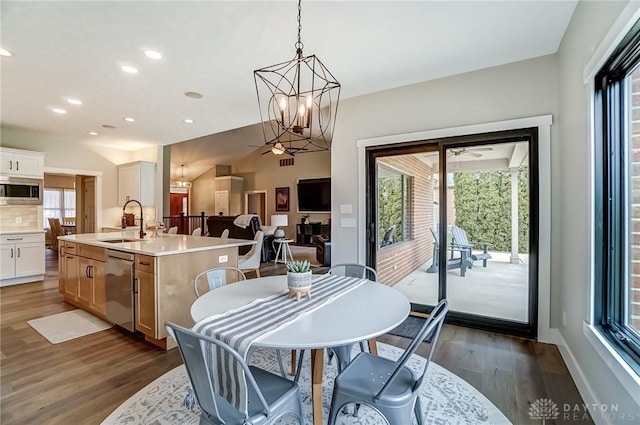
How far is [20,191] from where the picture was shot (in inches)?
213

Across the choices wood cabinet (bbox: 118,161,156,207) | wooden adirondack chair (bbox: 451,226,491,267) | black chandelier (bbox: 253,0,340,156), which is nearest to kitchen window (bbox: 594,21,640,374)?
wooden adirondack chair (bbox: 451,226,491,267)

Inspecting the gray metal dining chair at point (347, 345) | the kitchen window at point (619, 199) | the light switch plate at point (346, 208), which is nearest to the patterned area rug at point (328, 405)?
the gray metal dining chair at point (347, 345)

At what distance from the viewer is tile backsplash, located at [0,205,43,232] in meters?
5.54

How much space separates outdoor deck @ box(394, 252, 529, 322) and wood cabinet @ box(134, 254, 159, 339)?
9.99ft

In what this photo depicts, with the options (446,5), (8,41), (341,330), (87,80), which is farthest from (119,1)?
(341,330)

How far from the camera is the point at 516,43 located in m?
2.78

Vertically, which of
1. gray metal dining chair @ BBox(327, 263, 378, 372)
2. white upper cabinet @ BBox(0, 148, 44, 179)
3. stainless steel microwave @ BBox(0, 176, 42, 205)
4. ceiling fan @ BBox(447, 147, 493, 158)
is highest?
white upper cabinet @ BBox(0, 148, 44, 179)

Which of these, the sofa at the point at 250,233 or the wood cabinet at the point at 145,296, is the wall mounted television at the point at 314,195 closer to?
the sofa at the point at 250,233

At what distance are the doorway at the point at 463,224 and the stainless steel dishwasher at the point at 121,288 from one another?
272 centimetres

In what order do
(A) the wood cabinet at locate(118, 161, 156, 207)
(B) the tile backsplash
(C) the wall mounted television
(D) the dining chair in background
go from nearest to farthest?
(D) the dining chair in background → (B) the tile backsplash → (A) the wood cabinet at locate(118, 161, 156, 207) → (C) the wall mounted television

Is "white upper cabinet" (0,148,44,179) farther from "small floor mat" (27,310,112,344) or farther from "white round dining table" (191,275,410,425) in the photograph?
"white round dining table" (191,275,410,425)

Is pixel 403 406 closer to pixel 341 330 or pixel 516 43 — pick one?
pixel 341 330

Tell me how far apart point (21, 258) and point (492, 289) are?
289 inches

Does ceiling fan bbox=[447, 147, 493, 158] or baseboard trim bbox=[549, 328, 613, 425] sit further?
ceiling fan bbox=[447, 147, 493, 158]
